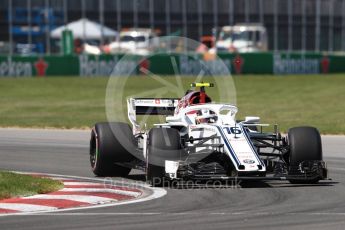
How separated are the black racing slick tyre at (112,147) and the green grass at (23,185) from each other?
4.84ft

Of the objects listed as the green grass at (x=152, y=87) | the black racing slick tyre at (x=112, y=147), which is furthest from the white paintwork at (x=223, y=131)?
the green grass at (x=152, y=87)

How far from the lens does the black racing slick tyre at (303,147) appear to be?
15.5 m

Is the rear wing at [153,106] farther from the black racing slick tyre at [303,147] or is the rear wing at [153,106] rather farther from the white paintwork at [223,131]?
the black racing slick tyre at [303,147]

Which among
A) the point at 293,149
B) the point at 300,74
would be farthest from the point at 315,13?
the point at 293,149

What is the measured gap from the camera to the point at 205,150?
15422 mm

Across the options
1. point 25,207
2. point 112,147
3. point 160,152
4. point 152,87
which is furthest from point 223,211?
point 152,87

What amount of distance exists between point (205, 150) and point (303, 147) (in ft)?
4.60

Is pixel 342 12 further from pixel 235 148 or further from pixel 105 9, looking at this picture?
pixel 235 148

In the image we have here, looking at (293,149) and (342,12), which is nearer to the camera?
(293,149)

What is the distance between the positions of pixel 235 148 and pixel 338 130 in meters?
12.7

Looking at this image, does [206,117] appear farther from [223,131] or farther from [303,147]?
[303,147]

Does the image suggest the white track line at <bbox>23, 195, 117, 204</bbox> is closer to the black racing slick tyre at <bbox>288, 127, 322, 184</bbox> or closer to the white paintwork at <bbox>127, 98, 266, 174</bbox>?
the white paintwork at <bbox>127, 98, 266, 174</bbox>

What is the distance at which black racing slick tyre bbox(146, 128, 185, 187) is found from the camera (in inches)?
595

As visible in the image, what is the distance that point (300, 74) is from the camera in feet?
195
